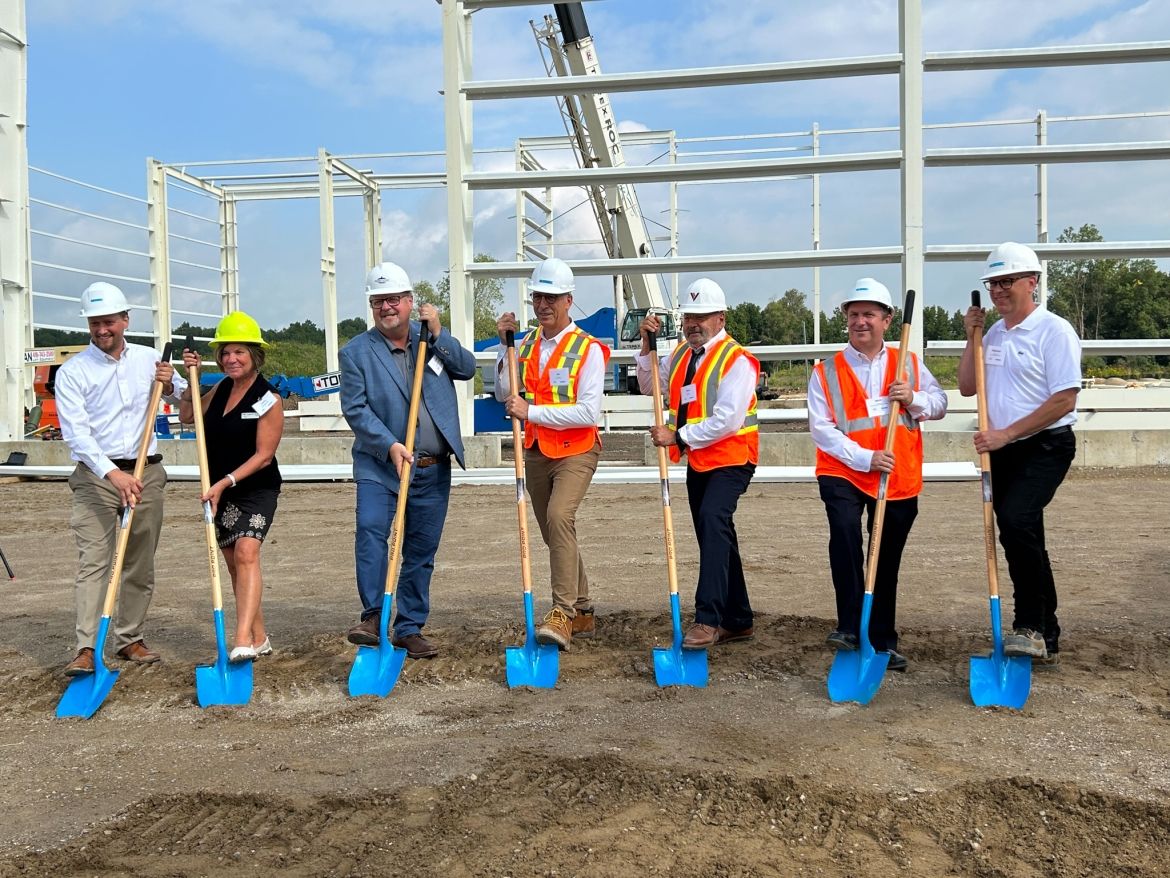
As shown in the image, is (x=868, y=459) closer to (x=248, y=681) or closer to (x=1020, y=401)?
(x=1020, y=401)

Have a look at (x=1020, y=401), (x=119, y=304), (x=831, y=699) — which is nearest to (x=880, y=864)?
(x=831, y=699)

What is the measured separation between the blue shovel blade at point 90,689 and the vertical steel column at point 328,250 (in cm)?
1923

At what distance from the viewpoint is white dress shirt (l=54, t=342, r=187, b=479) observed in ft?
19.8

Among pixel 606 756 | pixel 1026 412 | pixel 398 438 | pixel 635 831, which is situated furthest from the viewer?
pixel 398 438

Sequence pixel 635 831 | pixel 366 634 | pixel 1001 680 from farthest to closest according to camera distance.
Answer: pixel 366 634, pixel 1001 680, pixel 635 831

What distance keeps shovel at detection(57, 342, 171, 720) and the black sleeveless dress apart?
33 centimetres

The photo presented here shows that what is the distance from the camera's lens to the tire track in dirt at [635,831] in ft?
11.7

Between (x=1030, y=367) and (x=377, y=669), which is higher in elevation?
(x=1030, y=367)

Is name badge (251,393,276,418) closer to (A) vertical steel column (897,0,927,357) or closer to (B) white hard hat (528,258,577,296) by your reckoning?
(B) white hard hat (528,258,577,296)

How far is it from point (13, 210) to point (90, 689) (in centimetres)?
1494

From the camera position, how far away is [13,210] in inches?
709

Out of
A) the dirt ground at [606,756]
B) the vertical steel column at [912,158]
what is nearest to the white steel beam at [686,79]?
the vertical steel column at [912,158]

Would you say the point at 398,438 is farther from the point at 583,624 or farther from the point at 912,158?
the point at 912,158

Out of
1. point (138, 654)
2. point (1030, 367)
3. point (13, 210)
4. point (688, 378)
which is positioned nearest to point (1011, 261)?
point (1030, 367)
